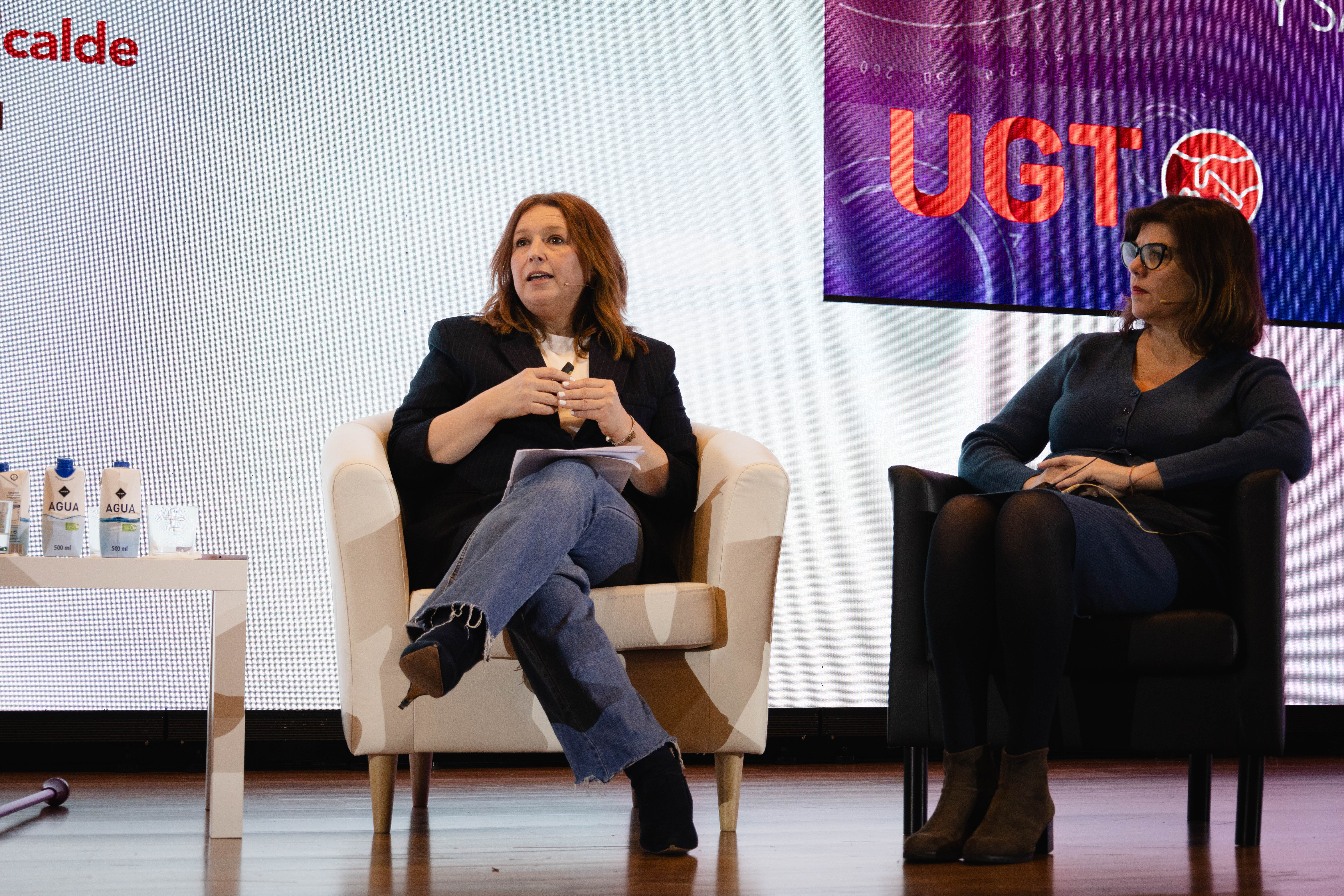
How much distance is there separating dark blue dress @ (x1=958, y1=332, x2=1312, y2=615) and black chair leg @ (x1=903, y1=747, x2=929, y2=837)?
0.33 metres

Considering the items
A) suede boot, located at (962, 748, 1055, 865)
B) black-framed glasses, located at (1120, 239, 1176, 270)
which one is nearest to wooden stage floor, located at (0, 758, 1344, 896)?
suede boot, located at (962, 748, 1055, 865)

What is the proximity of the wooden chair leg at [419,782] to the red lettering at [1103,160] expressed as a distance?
7.53 ft

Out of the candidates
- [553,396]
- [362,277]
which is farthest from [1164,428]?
[362,277]

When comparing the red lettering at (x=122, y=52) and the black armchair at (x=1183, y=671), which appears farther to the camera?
the red lettering at (x=122, y=52)

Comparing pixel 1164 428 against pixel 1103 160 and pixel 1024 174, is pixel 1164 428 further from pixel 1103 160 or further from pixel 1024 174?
pixel 1103 160

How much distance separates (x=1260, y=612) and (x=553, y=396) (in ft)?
3.72

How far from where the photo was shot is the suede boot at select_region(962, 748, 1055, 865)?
1.59 meters

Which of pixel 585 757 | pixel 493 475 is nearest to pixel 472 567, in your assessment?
pixel 585 757

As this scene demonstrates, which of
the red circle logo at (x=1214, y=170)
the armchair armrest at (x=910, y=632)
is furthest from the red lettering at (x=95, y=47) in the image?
the red circle logo at (x=1214, y=170)

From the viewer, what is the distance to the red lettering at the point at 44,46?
2.86 metres

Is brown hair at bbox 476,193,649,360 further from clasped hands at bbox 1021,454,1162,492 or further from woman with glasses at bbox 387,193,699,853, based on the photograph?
clasped hands at bbox 1021,454,1162,492

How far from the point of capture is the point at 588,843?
1.86 m

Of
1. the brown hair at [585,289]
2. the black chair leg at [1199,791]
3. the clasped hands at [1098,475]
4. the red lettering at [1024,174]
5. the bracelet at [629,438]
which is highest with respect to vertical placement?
the red lettering at [1024,174]

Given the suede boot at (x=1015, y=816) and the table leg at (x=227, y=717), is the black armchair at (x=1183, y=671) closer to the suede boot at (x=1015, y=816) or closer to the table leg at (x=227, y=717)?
the suede boot at (x=1015, y=816)
